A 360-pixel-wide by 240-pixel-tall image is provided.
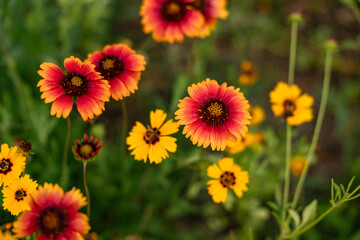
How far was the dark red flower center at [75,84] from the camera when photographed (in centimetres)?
121

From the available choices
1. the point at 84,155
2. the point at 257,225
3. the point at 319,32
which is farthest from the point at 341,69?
the point at 84,155

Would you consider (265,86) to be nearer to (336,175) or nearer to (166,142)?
(336,175)

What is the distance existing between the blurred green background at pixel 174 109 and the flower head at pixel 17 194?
270 millimetres

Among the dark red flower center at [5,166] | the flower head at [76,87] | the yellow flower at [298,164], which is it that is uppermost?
the flower head at [76,87]

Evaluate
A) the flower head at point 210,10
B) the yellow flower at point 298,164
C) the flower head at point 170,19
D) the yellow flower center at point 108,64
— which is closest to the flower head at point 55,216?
the yellow flower center at point 108,64

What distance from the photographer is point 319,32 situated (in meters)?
3.36

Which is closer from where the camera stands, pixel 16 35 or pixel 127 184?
pixel 127 184

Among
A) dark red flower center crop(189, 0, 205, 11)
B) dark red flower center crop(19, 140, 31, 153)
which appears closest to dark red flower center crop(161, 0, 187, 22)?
dark red flower center crop(189, 0, 205, 11)

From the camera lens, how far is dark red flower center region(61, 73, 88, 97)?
1.21 metres

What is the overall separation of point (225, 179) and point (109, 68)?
0.68 meters

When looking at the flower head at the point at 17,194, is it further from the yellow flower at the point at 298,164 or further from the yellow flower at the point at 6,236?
the yellow flower at the point at 298,164

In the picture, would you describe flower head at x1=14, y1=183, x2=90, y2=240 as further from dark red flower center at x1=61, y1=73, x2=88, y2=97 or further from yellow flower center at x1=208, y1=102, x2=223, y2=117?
yellow flower center at x1=208, y1=102, x2=223, y2=117

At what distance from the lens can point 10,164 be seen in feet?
3.89

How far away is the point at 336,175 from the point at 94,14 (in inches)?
97.7
